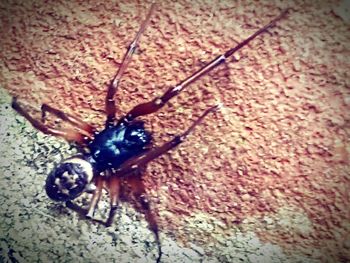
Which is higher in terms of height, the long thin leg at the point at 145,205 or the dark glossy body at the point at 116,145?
the dark glossy body at the point at 116,145

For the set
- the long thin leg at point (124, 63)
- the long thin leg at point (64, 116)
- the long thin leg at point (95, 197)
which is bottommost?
the long thin leg at point (95, 197)

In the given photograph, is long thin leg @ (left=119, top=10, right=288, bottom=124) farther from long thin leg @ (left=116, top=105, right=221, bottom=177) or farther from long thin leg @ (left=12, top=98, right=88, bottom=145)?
long thin leg @ (left=12, top=98, right=88, bottom=145)

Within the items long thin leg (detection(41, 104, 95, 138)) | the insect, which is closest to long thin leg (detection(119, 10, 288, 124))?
the insect

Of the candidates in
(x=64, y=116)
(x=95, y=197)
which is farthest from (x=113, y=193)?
(x=64, y=116)

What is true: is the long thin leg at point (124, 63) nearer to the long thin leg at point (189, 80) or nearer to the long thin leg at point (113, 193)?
the long thin leg at point (189, 80)

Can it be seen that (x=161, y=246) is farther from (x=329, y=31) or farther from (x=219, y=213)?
(x=329, y=31)

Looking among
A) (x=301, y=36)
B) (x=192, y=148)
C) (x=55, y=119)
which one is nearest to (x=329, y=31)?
(x=301, y=36)

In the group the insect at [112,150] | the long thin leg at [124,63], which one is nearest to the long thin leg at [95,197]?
the insect at [112,150]
